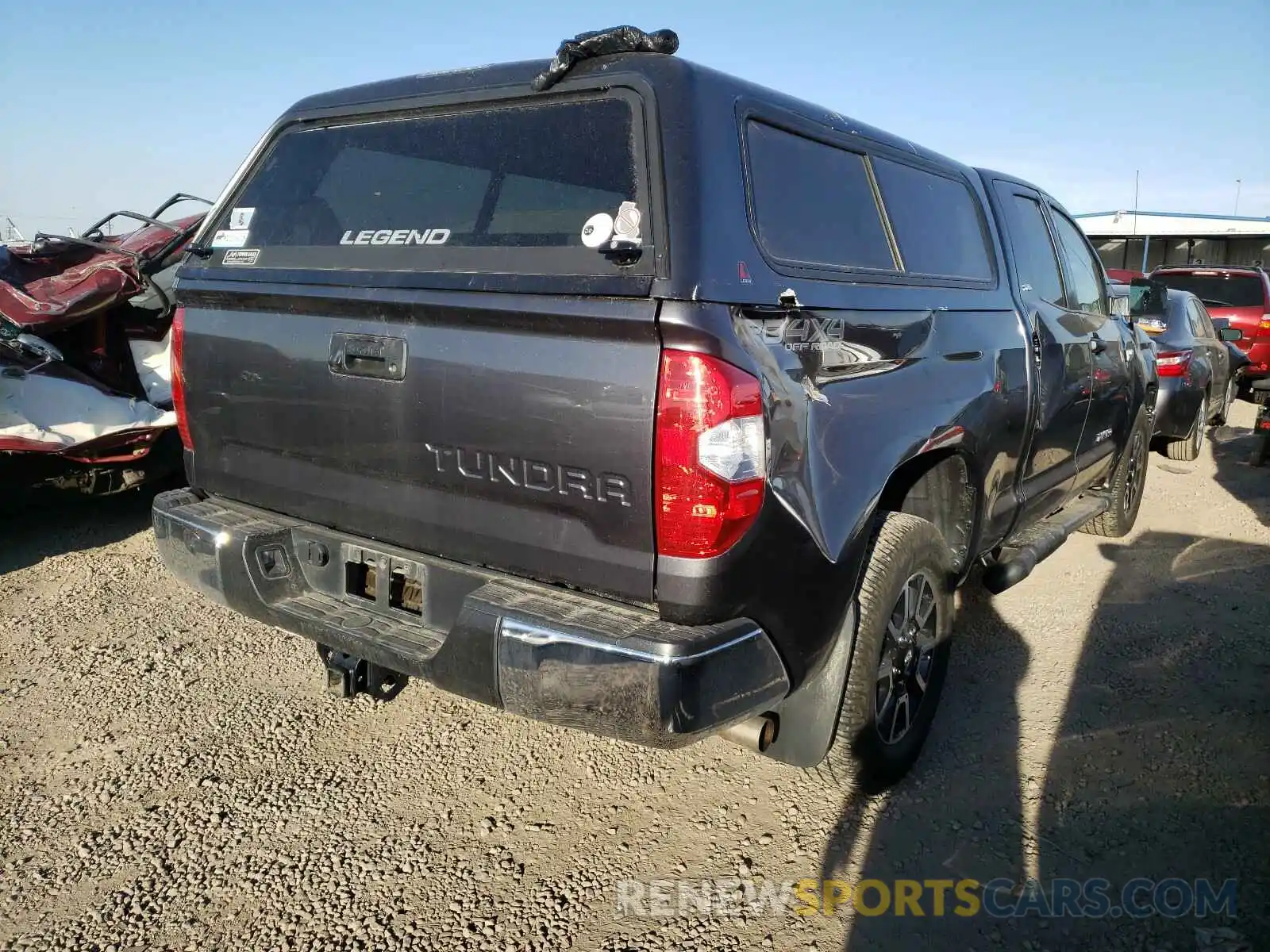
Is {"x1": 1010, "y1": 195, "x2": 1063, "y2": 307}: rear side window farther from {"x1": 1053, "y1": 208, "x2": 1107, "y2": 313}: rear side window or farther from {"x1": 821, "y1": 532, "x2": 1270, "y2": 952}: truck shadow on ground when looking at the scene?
{"x1": 821, "y1": 532, "x2": 1270, "y2": 952}: truck shadow on ground

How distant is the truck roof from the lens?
2.15m

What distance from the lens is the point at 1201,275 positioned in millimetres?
11586

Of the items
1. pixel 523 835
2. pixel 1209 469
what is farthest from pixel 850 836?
pixel 1209 469

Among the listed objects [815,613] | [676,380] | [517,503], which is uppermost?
[676,380]

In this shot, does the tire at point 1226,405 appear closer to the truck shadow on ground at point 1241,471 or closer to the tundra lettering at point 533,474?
the truck shadow on ground at point 1241,471

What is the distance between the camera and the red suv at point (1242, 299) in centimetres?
1110

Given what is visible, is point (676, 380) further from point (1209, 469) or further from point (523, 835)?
point (1209, 469)

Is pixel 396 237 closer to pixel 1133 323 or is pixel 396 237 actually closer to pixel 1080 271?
pixel 1080 271

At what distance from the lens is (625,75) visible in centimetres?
219


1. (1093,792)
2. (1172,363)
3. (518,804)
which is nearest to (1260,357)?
(1172,363)

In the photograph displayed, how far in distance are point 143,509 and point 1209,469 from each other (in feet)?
27.8

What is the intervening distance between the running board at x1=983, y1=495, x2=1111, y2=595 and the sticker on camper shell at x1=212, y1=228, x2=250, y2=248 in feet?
10.3

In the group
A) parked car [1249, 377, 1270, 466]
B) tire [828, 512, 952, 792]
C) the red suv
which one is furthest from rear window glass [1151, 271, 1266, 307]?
tire [828, 512, 952, 792]

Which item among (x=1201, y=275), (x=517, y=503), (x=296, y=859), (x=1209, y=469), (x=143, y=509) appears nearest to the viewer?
(x=517, y=503)
